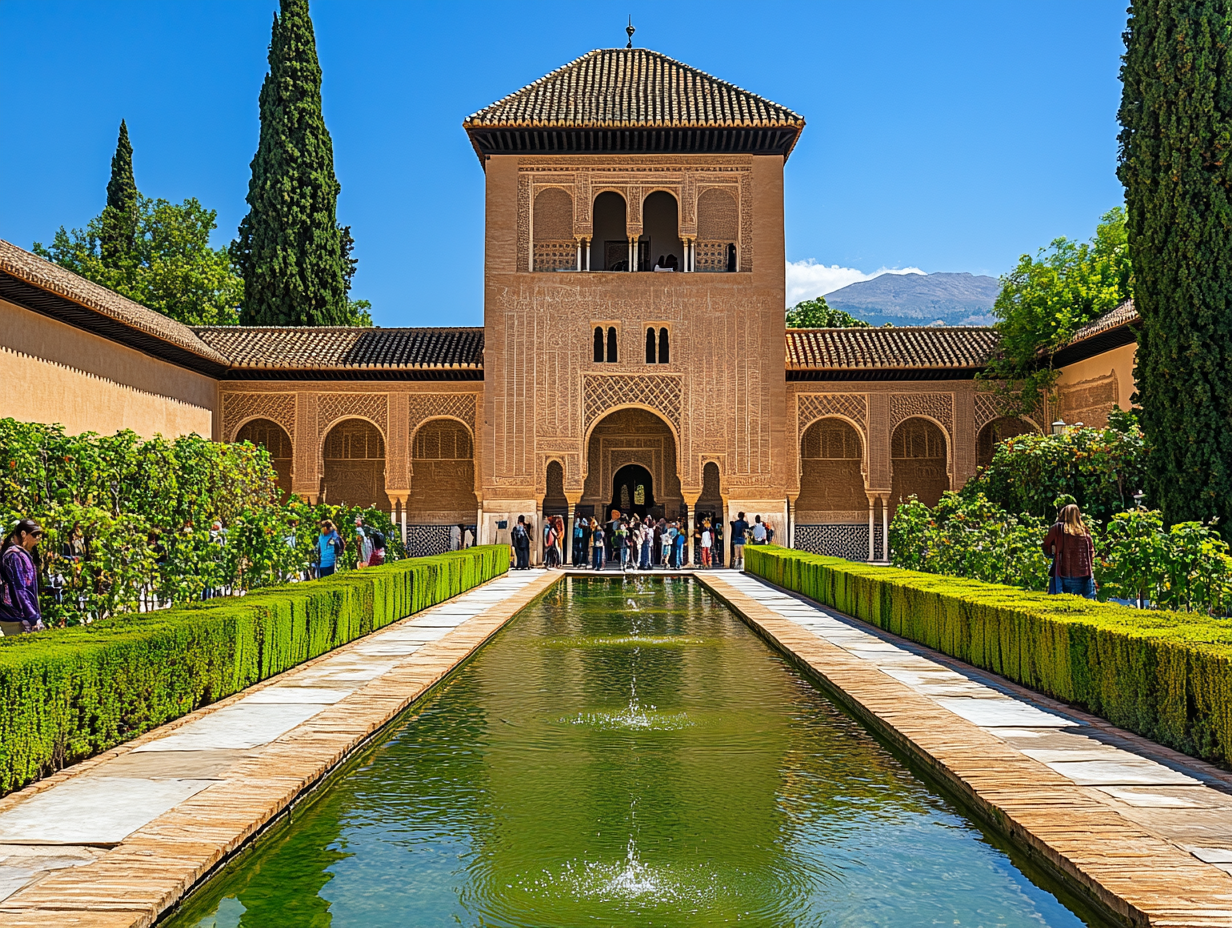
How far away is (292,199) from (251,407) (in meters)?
6.75

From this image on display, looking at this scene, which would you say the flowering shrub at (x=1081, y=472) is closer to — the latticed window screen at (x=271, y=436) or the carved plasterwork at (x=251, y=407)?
the carved plasterwork at (x=251, y=407)

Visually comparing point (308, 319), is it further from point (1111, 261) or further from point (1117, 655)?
point (1117, 655)

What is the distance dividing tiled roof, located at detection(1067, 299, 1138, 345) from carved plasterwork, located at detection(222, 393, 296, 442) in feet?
50.5

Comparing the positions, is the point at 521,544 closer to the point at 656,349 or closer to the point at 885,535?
the point at 656,349

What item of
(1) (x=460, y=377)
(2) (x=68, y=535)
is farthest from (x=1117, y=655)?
(1) (x=460, y=377)

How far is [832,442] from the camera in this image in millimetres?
23734

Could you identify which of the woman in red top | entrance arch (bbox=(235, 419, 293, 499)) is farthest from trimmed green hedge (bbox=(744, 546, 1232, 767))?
entrance arch (bbox=(235, 419, 293, 499))

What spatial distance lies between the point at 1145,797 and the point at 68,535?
7.55m

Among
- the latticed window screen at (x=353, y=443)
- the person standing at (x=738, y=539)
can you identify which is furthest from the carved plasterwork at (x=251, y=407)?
the person standing at (x=738, y=539)

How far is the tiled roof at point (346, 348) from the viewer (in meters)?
21.7

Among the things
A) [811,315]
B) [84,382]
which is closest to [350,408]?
[84,382]

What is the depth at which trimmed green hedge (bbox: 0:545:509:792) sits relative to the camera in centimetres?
421

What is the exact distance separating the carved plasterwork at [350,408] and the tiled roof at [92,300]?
2.17 meters

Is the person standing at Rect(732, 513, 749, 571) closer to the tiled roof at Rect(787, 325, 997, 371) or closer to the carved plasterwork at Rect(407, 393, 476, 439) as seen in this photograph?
the tiled roof at Rect(787, 325, 997, 371)
